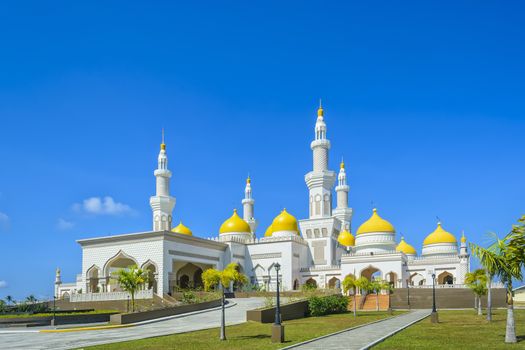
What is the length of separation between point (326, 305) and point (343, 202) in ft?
119

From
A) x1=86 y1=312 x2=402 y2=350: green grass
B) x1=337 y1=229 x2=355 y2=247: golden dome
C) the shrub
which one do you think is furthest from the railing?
x1=337 y1=229 x2=355 y2=247: golden dome

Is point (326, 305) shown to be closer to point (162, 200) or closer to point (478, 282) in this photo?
point (478, 282)

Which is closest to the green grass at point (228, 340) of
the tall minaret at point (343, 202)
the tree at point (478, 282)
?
the tree at point (478, 282)

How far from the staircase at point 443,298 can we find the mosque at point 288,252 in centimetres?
265

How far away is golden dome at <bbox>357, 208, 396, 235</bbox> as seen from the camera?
5847cm

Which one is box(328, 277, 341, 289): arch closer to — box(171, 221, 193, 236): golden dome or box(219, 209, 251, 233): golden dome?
box(219, 209, 251, 233): golden dome

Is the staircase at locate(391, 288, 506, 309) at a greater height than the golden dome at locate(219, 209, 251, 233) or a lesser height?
lesser

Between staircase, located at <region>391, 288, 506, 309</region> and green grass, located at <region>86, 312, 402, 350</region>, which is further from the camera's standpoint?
staircase, located at <region>391, 288, 506, 309</region>

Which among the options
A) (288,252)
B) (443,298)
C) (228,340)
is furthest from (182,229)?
(228,340)

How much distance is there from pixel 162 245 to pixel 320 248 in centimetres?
1908

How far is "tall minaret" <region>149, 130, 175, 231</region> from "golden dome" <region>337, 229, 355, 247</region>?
19.7m

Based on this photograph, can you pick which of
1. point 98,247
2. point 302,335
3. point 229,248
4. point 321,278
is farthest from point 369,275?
point 302,335

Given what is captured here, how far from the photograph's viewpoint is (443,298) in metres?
48.1

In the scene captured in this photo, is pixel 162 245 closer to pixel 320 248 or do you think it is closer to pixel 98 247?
pixel 98 247
